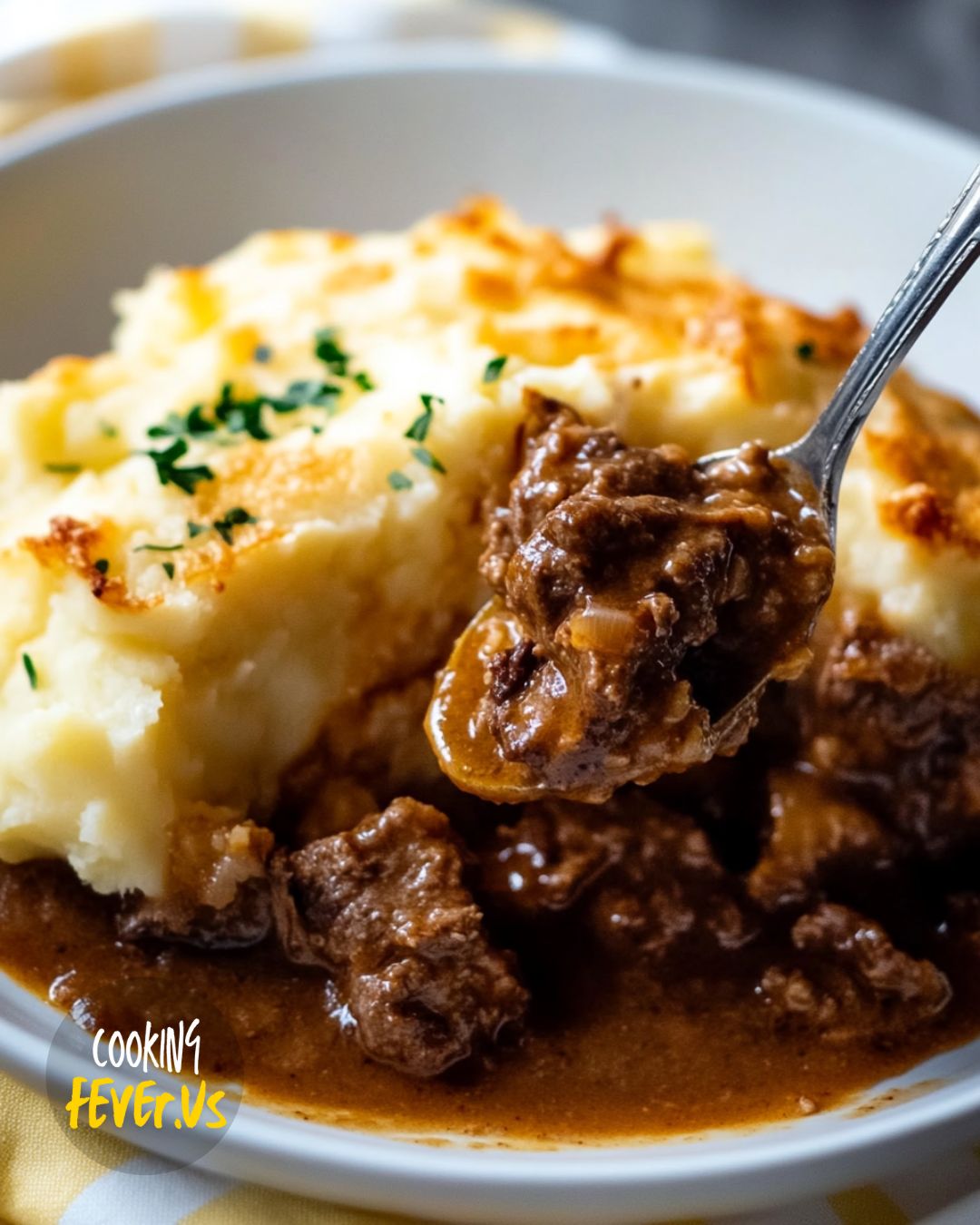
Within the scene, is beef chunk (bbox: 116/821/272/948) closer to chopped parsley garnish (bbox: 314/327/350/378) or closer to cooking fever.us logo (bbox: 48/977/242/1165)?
cooking fever.us logo (bbox: 48/977/242/1165)

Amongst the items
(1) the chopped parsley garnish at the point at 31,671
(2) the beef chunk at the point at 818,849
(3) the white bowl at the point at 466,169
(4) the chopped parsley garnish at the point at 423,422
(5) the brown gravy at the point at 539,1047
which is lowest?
(5) the brown gravy at the point at 539,1047

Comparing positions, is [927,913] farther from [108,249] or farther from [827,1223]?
[108,249]

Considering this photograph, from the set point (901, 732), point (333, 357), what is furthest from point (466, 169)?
point (901, 732)

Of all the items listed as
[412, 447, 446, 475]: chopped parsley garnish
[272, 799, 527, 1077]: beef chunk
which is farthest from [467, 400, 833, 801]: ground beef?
[272, 799, 527, 1077]: beef chunk

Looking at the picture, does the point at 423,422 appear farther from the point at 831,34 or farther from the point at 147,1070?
the point at 831,34

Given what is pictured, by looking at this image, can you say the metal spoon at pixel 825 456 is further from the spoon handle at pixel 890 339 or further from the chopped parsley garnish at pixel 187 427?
the chopped parsley garnish at pixel 187 427

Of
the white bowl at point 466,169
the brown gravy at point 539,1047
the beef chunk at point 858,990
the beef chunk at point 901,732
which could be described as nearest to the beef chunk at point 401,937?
the brown gravy at point 539,1047
